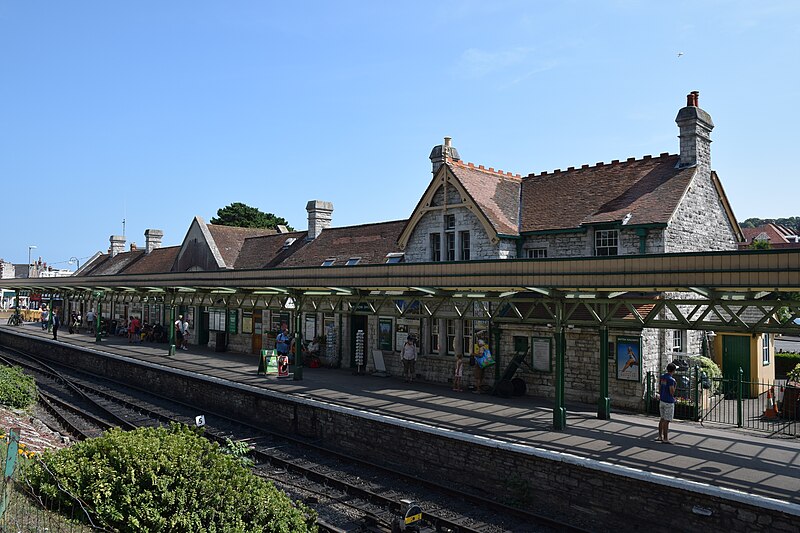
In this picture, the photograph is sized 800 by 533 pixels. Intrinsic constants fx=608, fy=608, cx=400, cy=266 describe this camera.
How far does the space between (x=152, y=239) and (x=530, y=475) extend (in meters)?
41.5

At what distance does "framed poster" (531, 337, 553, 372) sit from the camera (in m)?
17.5

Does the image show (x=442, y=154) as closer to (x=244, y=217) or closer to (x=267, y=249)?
(x=267, y=249)

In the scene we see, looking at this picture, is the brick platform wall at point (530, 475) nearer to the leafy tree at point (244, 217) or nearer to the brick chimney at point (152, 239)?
the brick chimney at point (152, 239)

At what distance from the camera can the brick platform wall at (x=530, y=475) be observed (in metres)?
9.02

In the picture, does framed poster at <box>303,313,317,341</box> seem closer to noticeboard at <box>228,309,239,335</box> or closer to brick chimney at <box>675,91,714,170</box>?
noticeboard at <box>228,309,239,335</box>

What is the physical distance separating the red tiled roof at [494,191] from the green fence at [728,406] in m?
6.63

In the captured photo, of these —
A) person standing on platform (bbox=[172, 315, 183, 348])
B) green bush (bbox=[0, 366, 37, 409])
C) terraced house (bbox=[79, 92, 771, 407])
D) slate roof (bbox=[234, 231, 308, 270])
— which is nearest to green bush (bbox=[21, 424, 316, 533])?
terraced house (bbox=[79, 92, 771, 407])

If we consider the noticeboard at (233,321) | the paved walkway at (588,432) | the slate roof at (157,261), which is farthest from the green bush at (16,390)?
the slate roof at (157,261)

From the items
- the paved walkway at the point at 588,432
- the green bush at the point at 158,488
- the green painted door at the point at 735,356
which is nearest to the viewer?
the green bush at the point at 158,488

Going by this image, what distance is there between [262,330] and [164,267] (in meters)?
15.0

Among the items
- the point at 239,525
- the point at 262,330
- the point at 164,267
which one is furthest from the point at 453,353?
the point at 164,267

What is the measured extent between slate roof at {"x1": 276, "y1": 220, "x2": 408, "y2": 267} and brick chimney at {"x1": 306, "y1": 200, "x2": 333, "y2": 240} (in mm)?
523

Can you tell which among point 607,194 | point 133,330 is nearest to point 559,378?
point 607,194

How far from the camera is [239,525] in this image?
25.5 ft
